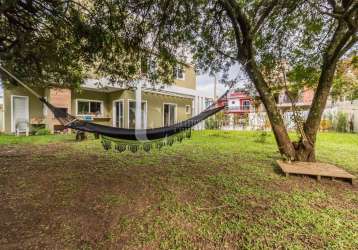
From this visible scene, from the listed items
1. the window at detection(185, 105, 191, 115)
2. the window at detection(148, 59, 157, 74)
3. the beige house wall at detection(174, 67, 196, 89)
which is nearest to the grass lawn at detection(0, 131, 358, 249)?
the window at detection(148, 59, 157, 74)

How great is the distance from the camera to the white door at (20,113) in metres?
7.97

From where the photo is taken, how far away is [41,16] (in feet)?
11.9

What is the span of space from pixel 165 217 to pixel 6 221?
147 centimetres

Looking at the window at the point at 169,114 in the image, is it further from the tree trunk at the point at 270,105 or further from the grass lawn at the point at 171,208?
the tree trunk at the point at 270,105

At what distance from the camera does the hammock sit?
2.77m

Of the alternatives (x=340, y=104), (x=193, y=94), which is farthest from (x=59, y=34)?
(x=340, y=104)

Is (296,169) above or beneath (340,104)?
beneath

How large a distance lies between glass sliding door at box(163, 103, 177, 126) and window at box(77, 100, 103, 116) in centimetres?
347

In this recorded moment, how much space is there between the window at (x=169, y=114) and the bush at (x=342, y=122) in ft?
28.2

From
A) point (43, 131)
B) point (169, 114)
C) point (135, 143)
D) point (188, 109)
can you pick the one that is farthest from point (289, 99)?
point (188, 109)

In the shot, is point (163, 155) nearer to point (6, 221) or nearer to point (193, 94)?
point (6, 221)

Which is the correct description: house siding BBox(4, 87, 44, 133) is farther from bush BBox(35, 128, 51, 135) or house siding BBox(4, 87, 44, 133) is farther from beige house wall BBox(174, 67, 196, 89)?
beige house wall BBox(174, 67, 196, 89)

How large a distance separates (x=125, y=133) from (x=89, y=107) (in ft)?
25.5

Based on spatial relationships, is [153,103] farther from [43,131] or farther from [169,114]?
[43,131]
